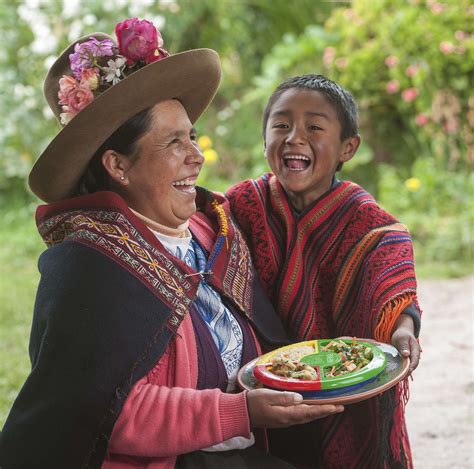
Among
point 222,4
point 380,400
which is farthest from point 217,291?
point 222,4

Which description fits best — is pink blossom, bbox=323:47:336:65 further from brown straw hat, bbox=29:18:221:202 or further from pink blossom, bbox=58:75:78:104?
pink blossom, bbox=58:75:78:104

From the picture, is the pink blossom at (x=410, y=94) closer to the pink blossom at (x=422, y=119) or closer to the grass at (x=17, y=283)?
the pink blossom at (x=422, y=119)

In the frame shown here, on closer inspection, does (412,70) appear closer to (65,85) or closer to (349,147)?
(349,147)

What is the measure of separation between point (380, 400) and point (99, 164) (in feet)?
3.67

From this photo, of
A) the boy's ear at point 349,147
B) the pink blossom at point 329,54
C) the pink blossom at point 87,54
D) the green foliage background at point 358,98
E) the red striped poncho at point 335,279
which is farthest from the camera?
the pink blossom at point 329,54

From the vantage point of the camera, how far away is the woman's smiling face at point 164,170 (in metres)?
1.95

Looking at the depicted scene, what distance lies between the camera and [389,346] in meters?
2.07

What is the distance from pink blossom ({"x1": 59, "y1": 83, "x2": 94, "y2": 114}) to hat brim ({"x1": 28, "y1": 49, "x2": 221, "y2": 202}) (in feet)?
0.26

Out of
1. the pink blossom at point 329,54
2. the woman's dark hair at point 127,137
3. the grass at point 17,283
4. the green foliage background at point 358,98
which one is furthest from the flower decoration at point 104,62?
the pink blossom at point 329,54

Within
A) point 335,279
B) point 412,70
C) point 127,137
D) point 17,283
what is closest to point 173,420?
point 127,137

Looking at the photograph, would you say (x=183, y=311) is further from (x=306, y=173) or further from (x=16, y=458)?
(x=306, y=173)

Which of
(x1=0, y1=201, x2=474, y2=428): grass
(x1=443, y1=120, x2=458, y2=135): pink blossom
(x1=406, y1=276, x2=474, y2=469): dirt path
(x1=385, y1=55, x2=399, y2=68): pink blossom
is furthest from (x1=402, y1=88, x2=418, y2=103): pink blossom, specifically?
(x1=406, y1=276, x2=474, y2=469): dirt path

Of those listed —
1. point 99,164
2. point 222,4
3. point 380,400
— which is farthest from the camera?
point 222,4

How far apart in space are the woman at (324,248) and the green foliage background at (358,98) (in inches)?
141
